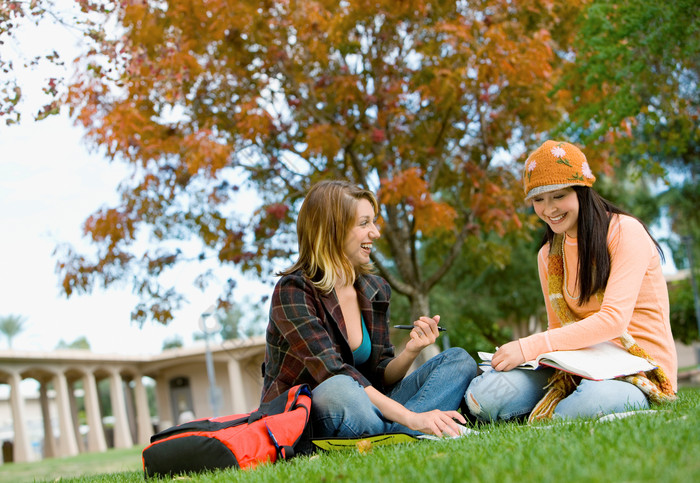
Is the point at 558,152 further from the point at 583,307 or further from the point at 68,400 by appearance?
the point at 68,400

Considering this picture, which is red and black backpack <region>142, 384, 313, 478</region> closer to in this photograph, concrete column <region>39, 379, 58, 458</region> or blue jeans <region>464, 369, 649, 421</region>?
blue jeans <region>464, 369, 649, 421</region>

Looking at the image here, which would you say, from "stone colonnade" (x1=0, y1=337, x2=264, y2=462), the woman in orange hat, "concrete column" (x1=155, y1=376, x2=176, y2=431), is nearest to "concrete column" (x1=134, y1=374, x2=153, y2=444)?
"stone colonnade" (x1=0, y1=337, x2=264, y2=462)

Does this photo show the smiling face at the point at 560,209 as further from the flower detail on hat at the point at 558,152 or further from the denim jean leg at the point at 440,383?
the denim jean leg at the point at 440,383

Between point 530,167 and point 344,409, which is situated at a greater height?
point 530,167

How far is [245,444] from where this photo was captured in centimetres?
312

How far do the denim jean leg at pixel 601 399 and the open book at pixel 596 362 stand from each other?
5 cm

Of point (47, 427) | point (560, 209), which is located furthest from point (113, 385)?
point (560, 209)

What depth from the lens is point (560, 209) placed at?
3500 millimetres

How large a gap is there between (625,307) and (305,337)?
1.57m

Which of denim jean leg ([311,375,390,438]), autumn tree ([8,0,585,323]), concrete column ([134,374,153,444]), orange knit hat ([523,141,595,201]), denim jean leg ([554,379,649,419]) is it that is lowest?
concrete column ([134,374,153,444])

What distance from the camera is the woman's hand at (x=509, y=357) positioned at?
10.9ft

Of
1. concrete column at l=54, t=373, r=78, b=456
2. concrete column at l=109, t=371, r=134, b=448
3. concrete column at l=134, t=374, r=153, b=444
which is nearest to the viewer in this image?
concrete column at l=54, t=373, r=78, b=456

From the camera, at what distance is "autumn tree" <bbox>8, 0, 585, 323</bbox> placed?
798 cm

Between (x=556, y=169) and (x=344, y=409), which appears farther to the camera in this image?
(x=556, y=169)
